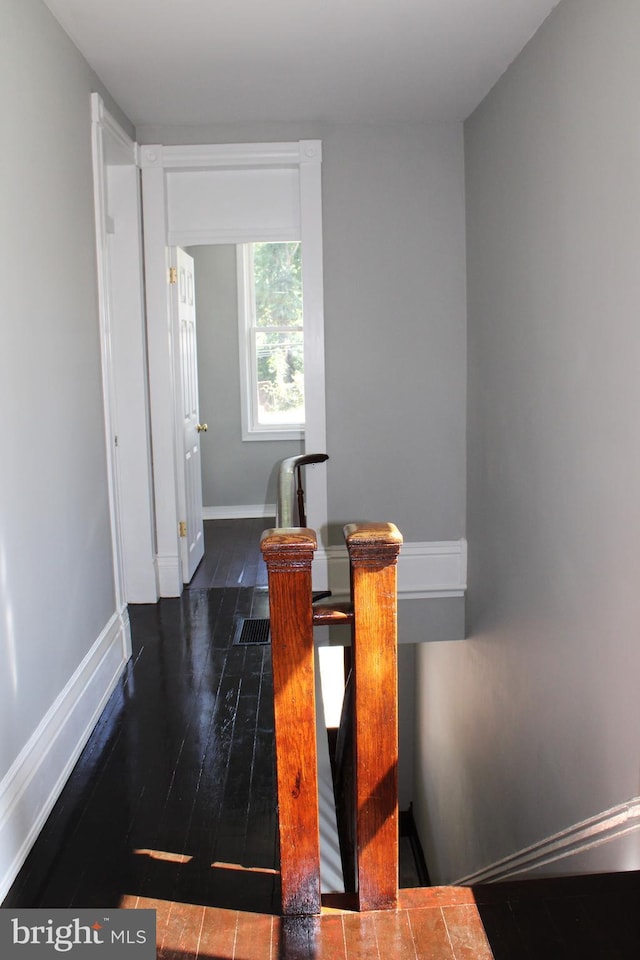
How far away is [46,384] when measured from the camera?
2.74 meters

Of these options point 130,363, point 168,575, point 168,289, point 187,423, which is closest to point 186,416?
point 187,423

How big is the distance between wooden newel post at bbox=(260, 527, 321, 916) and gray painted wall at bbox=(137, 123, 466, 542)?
2.94m

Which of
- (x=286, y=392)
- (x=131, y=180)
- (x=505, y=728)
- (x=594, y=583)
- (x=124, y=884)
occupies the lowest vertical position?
(x=505, y=728)

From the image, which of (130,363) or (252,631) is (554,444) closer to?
(252,631)

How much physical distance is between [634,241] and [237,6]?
1.65 m

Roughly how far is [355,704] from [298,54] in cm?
279

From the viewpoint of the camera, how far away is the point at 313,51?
339cm

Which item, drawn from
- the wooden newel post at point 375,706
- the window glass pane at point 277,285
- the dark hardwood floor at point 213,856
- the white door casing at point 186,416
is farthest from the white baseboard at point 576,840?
the window glass pane at point 277,285

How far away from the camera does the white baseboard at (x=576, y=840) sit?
236 centimetres

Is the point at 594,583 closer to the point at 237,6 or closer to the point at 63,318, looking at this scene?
the point at 63,318

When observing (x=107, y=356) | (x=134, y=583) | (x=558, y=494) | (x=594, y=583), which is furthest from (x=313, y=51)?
(x=134, y=583)

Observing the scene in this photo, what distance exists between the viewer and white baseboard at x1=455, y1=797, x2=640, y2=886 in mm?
2359

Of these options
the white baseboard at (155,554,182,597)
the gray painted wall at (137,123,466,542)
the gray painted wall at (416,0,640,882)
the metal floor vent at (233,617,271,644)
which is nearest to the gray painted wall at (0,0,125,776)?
the metal floor vent at (233,617,271,644)

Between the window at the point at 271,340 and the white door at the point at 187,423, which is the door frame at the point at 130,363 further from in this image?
the window at the point at 271,340
